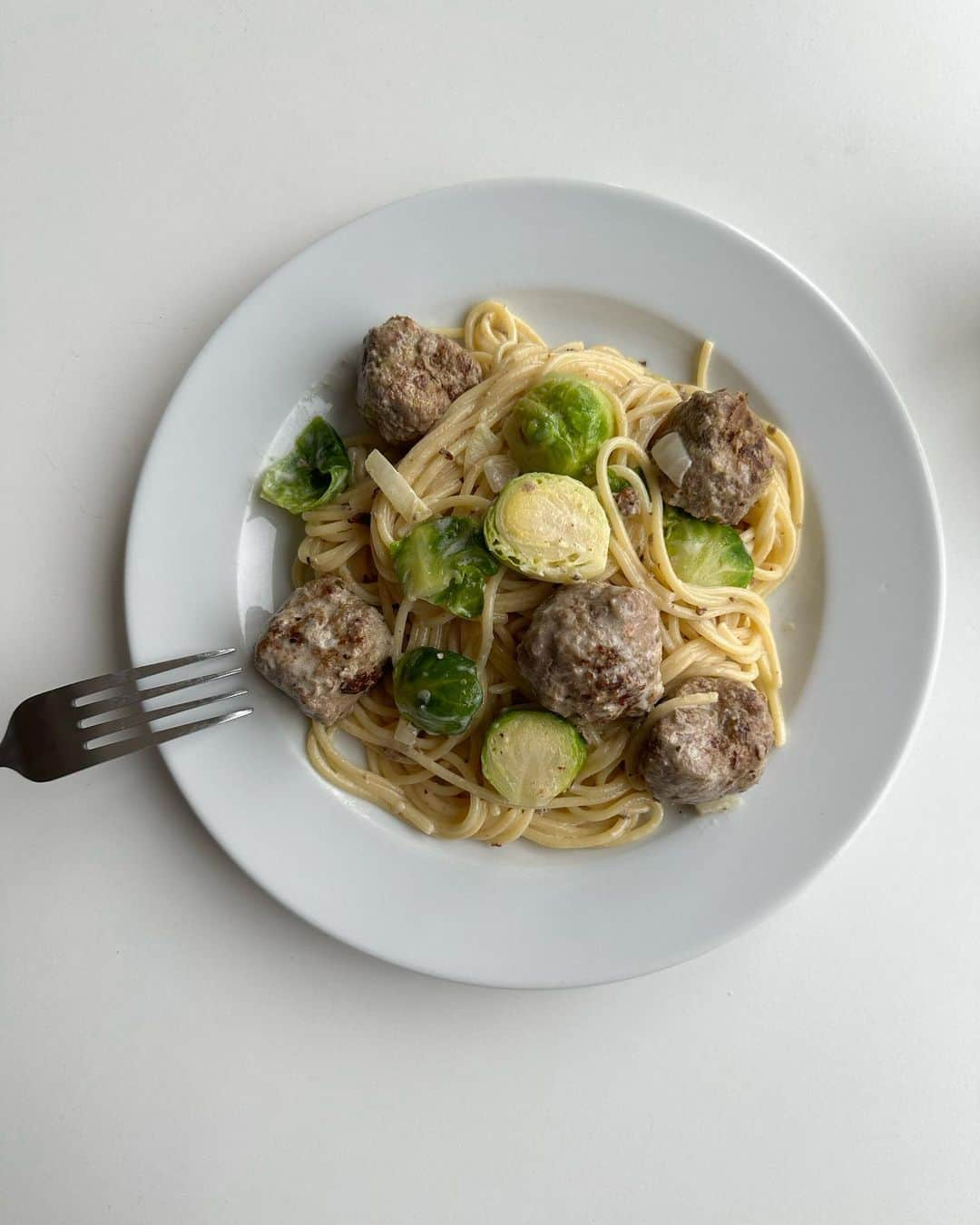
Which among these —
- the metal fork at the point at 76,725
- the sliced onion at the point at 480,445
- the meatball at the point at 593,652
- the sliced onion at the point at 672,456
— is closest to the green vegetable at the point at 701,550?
the sliced onion at the point at 672,456

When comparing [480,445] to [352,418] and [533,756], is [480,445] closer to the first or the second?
[352,418]

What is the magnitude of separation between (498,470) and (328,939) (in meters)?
2.28

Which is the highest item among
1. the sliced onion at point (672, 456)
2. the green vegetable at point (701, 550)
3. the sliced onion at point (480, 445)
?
the sliced onion at point (672, 456)

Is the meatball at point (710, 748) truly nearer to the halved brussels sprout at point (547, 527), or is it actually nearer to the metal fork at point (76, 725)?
the halved brussels sprout at point (547, 527)

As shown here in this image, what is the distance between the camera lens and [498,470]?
4152mm

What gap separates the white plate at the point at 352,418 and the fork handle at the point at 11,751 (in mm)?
597

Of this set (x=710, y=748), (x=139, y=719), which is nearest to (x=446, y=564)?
(x=710, y=748)

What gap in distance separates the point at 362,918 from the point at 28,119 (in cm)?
409

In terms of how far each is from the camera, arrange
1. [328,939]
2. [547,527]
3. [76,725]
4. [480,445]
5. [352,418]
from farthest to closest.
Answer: [328,939], [352,418], [480,445], [76,725], [547,527]

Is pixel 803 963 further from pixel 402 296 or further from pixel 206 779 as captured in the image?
pixel 402 296

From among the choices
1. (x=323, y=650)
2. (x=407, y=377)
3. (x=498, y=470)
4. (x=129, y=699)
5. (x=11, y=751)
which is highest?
(x=407, y=377)

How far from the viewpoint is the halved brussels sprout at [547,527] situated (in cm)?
382

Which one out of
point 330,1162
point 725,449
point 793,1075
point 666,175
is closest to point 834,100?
point 666,175

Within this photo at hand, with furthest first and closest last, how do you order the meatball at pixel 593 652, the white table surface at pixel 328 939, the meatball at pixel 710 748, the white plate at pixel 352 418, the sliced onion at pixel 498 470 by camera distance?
the white table surface at pixel 328 939 → the sliced onion at pixel 498 470 → the white plate at pixel 352 418 → the meatball at pixel 710 748 → the meatball at pixel 593 652
